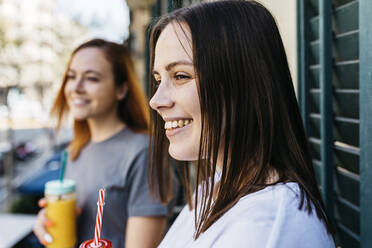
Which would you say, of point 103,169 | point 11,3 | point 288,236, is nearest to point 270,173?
point 288,236

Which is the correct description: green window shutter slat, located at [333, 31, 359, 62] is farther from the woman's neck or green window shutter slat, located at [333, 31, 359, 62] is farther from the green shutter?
the woman's neck

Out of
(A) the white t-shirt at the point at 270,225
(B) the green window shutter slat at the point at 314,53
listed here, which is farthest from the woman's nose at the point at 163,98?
(B) the green window shutter slat at the point at 314,53

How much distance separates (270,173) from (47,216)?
1.38m

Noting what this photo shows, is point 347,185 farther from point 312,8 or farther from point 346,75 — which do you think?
point 312,8

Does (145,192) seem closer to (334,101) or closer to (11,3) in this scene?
(334,101)

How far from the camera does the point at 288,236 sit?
0.81 m

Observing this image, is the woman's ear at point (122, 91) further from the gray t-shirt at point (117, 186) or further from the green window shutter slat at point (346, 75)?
the green window shutter slat at point (346, 75)

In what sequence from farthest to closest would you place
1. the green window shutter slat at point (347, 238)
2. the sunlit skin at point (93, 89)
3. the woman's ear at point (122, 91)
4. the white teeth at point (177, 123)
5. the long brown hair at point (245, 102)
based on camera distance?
the woman's ear at point (122, 91) → the sunlit skin at point (93, 89) → the green window shutter slat at point (347, 238) → the white teeth at point (177, 123) → the long brown hair at point (245, 102)

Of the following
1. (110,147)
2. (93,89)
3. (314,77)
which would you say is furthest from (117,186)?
(314,77)

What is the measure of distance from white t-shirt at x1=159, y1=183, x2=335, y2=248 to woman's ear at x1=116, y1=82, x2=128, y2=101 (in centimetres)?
148

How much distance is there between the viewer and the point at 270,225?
820 millimetres

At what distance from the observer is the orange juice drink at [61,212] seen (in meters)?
1.93

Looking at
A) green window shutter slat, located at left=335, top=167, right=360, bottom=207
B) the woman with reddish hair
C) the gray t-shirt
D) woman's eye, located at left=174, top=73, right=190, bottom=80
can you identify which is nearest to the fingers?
the woman with reddish hair

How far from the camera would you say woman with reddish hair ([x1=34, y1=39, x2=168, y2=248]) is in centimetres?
192
